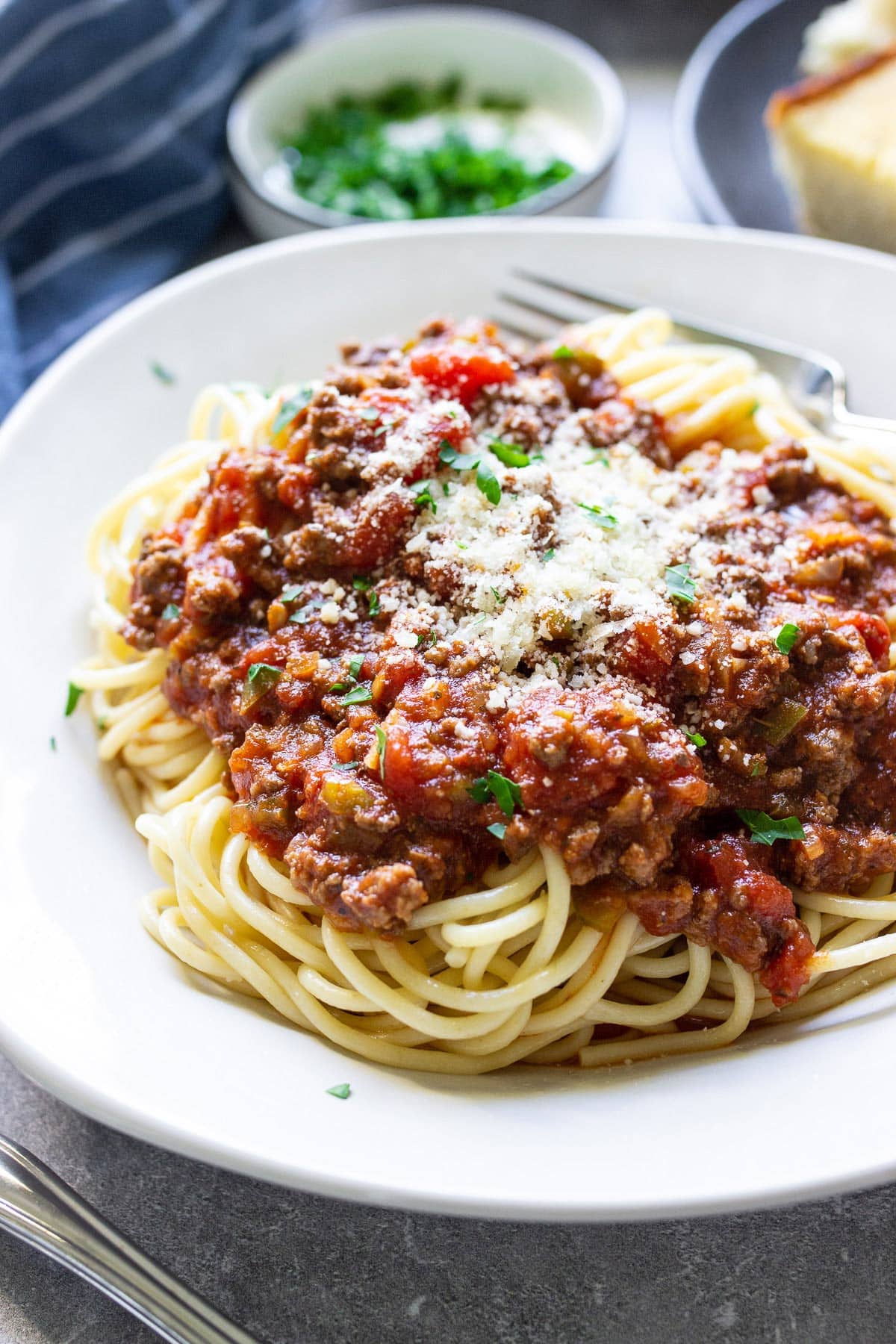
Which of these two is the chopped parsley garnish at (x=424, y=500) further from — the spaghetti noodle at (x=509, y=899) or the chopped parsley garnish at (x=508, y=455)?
the chopped parsley garnish at (x=508, y=455)

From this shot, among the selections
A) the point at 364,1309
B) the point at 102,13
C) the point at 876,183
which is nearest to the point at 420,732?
the point at 364,1309

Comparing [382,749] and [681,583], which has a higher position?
[382,749]

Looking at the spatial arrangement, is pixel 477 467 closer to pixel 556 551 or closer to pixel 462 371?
pixel 556 551

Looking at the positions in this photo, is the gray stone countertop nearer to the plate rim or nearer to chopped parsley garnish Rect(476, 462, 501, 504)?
chopped parsley garnish Rect(476, 462, 501, 504)

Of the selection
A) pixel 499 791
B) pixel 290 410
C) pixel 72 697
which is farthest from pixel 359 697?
pixel 290 410

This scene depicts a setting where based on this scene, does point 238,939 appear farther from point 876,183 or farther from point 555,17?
point 555,17

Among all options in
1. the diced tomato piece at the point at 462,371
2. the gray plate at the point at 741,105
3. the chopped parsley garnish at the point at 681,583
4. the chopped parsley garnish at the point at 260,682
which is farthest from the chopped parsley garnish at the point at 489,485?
the gray plate at the point at 741,105
